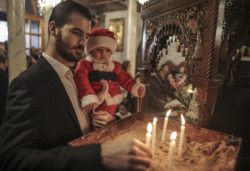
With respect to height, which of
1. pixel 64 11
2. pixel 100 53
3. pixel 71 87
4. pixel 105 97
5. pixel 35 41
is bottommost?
pixel 105 97

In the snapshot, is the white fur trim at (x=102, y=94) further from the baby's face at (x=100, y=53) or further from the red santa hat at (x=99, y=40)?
the red santa hat at (x=99, y=40)

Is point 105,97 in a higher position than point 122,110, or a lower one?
higher

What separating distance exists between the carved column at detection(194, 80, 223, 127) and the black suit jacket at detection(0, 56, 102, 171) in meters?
0.81

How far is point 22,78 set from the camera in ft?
3.00

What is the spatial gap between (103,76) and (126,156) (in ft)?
3.21

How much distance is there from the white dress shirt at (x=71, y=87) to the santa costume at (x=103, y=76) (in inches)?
2.2

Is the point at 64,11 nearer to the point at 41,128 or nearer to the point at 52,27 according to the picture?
the point at 52,27

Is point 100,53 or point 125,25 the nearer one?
point 100,53

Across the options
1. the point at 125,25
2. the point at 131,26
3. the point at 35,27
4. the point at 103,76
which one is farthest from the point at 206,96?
the point at 35,27

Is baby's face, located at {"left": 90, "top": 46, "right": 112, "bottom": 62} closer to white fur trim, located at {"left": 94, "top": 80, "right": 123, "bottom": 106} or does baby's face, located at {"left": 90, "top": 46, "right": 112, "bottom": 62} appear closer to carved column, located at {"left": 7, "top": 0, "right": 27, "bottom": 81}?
white fur trim, located at {"left": 94, "top": 80, "right": 123, "bottom": 106}

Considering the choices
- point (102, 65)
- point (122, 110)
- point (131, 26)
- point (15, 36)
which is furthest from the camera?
point (131, 26)

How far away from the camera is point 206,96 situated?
1.16 meters

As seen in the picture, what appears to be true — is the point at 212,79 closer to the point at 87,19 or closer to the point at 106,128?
the point at 106,128

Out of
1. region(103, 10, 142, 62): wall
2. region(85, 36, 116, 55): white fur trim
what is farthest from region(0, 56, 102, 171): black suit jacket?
region(103, 10, 142, 62): wall
